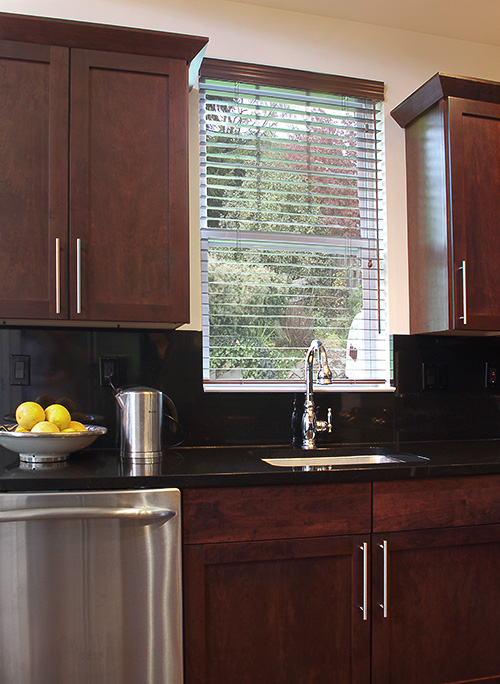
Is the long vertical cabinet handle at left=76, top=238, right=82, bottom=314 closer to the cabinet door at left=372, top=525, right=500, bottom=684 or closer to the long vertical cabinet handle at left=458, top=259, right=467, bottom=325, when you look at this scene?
the cabinet door at left=372, top=525, right=500, bottom=684

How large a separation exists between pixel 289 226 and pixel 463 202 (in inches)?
27.1

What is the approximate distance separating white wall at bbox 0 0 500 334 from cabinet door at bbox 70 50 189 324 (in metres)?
0.37

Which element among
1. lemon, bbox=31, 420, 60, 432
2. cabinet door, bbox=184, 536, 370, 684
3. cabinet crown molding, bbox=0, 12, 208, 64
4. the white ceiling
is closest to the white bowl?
lemon, bbox=31, 420, 60, 432

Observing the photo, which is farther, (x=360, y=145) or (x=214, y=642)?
(x=360, y=145)

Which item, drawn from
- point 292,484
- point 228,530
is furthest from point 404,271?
point 228,530

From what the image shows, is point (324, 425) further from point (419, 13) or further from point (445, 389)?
point (419, 13)

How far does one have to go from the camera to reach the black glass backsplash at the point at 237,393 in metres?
2.13

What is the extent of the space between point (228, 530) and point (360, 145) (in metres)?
1.74

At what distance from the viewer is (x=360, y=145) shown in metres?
2.55

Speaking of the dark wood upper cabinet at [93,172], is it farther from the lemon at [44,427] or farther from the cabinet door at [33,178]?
the lemon at [44,427]

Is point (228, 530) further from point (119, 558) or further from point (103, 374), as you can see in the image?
point (103, 374)

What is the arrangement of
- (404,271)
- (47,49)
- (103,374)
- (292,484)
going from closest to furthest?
(292,484) < (47,49) < (103,374) < (404,271)

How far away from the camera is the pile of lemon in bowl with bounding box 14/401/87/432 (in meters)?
1.78

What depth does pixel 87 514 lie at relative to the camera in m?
1.57
